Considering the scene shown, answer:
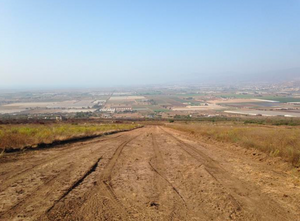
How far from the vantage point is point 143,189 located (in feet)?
20.9

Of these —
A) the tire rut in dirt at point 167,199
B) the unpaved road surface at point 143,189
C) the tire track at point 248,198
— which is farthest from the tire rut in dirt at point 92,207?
the tire track at point 248,198

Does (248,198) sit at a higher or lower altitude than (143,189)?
lower

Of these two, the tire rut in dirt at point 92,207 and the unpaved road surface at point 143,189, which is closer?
the tire rut in dirt at point 92,207

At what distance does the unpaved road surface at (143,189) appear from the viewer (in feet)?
16.2

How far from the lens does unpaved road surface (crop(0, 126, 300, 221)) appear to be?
494 cm

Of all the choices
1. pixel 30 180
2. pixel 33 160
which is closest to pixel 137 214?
pixel 30 180

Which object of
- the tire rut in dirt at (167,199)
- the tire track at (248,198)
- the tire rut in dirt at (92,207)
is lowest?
the tire track at (248,198)

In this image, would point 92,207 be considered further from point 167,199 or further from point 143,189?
point 167,199

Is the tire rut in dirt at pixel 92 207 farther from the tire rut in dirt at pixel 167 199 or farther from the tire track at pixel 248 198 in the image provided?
the tire track at pixel 248 198

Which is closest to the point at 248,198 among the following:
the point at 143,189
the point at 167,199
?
the point at 167,199

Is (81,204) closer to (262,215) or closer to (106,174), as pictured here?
(106,174)

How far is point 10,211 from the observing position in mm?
4867

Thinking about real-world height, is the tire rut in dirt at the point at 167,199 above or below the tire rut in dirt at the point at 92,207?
below

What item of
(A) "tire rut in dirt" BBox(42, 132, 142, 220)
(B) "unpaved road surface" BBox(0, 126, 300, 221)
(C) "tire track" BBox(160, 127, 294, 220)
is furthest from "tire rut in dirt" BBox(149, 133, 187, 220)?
(C) "tire track" BBox(160, 127, 294, 220)
